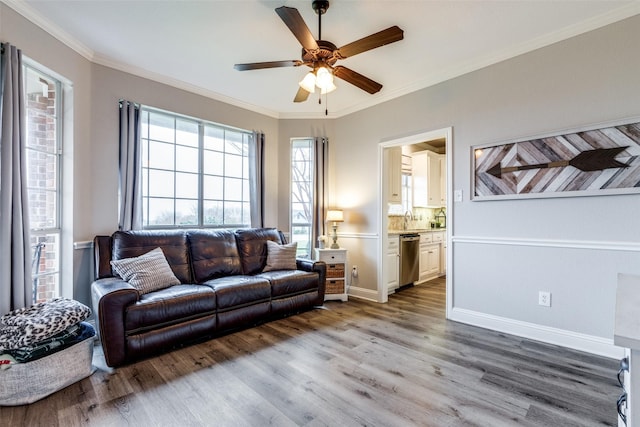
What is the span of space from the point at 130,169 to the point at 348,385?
303cm

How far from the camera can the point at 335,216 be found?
4.33m

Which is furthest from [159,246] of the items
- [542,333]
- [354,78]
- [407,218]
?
[407,218]

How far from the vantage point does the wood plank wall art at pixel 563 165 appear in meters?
2.38

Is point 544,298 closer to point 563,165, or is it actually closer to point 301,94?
point 563,165

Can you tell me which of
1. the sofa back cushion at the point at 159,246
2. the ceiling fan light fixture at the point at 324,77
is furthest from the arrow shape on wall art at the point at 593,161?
the sofa back cushion at the point at 159,246

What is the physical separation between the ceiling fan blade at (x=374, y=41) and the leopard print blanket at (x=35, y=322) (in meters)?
2.71

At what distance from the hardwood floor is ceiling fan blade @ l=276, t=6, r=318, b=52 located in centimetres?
241

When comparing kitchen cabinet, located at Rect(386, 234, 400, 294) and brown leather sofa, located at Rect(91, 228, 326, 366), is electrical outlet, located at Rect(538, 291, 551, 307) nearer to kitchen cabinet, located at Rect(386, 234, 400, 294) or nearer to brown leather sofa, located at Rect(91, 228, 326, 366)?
kitchen cabinet, located at Rect(386, 234, 400, 294)

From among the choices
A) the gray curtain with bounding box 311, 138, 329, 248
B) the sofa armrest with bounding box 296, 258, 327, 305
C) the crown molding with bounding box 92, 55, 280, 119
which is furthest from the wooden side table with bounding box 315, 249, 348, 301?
the crown molding with bounding box 92, 55, 280, 119

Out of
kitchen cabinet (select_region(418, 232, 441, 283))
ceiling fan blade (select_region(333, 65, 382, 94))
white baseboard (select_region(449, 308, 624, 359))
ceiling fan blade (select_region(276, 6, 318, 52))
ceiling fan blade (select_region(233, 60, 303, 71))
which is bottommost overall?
white baseboard (select_region(449, 308, 624, 359))

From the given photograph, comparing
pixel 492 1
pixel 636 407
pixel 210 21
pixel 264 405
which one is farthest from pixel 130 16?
pixel 636 407

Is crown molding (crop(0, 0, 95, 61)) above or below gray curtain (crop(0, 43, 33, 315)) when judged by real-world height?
above

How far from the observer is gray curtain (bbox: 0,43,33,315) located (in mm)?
2135

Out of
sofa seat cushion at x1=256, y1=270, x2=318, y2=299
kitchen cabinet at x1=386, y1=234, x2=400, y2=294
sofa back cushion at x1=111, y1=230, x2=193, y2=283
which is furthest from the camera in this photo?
kitchen cabinet at x1=386, y1=234, x2=400, y2=294
